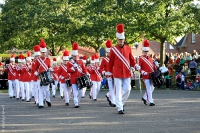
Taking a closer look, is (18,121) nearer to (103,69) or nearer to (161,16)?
(103,69)

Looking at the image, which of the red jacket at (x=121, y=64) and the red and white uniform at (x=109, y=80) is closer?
the red jacket at (x=121, y=64)

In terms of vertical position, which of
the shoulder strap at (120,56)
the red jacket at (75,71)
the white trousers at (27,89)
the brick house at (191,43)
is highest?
the brick house at (191,43)

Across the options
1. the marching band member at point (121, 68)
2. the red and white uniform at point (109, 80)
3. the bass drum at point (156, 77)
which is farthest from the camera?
the red and white uniform at point (109, 80)

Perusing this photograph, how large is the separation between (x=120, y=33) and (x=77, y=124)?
317 centimetres

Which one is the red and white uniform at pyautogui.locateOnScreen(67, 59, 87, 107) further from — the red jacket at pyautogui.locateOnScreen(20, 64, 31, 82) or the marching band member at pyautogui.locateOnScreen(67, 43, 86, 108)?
the red jacket at pyautogui.locateOnScreen(20, 64, 31, 82)

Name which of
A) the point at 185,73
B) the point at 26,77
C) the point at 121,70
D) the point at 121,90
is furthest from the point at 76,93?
the point at 185,73

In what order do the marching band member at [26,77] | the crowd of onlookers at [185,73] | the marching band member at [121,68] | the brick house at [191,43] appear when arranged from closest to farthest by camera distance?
the marching band member at [121,68], the marching band member at [26,77], the crowd of onlookers at [185,73], the brick house at [191,43]

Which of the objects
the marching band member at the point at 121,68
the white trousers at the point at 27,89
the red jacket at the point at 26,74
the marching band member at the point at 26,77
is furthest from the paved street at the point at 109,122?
the red jacket at the point at 26,74

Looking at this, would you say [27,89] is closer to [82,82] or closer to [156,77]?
[82,82]

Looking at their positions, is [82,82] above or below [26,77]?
below

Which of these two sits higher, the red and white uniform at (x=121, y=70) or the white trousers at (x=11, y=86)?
the red and white uniform at (x=121, y=70)

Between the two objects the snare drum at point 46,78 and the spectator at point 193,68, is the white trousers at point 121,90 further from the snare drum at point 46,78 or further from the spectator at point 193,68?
the spectator at point 193,68

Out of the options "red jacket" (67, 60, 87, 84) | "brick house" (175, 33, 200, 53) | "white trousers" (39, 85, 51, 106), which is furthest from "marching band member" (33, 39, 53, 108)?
"brick house" (175, 33, 200, 53)

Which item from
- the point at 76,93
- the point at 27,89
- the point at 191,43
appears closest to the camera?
the point at 76,93
